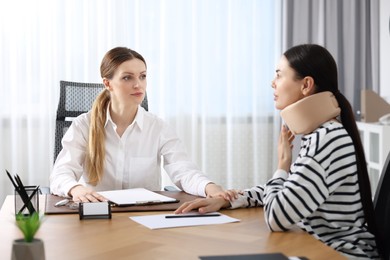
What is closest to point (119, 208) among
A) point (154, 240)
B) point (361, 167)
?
point (154, 240)

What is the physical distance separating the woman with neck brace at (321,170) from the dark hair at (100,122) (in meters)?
0.95

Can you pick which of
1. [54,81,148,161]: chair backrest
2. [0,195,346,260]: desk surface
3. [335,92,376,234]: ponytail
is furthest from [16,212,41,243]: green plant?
[54,81,148,161]: chair backrest

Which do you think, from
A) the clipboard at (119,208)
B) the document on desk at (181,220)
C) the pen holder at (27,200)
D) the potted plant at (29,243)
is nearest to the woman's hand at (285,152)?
the document on desk at (181,220)

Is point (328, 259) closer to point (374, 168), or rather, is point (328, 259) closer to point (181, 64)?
point (374, 168)

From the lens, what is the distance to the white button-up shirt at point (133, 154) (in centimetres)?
261

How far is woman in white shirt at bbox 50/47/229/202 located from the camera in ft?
8.59

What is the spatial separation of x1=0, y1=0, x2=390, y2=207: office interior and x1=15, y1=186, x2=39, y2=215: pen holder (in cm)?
238

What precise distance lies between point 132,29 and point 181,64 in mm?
433

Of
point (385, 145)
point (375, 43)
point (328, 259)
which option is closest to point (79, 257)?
point (328, 259)

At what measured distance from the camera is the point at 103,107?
2.79 metres

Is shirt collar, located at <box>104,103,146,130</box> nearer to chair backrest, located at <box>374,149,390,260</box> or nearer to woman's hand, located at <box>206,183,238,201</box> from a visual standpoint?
woman's hand, located at <box>206,183,238,201</box>

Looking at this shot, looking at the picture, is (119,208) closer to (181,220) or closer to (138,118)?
(181,220)

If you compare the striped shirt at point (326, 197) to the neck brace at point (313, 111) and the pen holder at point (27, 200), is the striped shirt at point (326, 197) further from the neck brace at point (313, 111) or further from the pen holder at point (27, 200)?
the pen holder at point (27, 200)

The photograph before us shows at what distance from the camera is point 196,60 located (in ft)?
15.0
